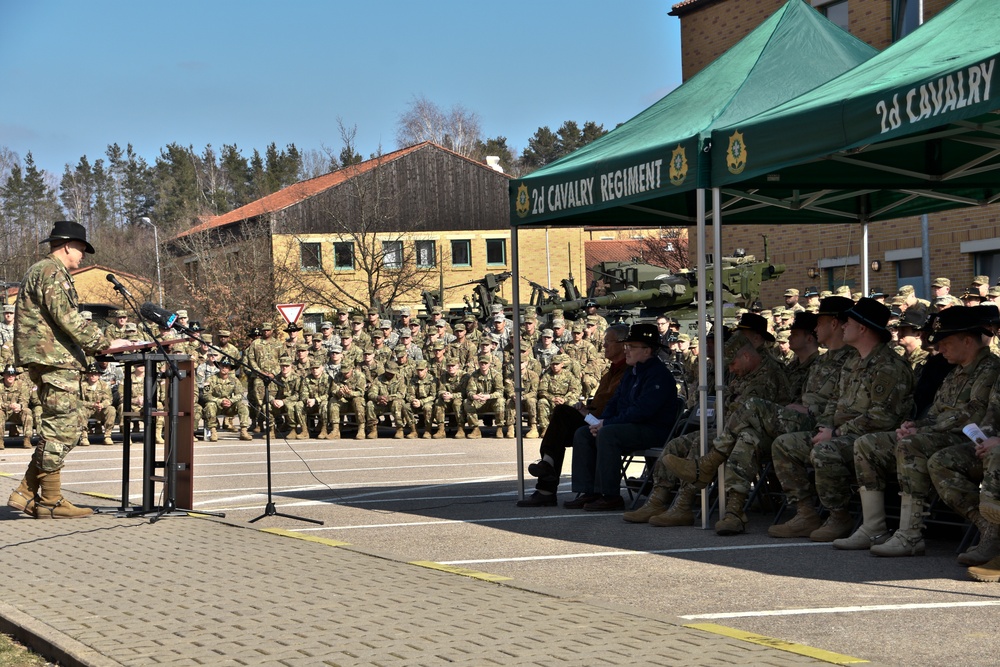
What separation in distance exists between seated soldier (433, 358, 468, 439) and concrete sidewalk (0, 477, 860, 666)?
12.6m

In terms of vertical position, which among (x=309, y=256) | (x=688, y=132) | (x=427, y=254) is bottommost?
(x=688, y=132)

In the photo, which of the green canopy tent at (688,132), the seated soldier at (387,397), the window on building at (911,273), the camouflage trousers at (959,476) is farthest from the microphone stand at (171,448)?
the window on building at (911,273)

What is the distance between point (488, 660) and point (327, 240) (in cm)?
5277

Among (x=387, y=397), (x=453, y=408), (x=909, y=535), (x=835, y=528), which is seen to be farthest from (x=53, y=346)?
(x=387, y=397)

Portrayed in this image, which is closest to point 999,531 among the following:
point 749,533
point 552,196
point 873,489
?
point 873,489

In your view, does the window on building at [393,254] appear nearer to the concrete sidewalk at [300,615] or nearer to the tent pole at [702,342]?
the tent pole at [702,342]

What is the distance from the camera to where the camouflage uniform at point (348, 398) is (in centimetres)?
2338

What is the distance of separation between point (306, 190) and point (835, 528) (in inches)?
2328

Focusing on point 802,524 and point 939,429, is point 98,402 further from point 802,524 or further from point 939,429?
point 939,429

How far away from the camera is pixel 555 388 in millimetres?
22000

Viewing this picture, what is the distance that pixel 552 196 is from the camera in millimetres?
11930

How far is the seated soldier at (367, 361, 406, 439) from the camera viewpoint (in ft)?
76.5

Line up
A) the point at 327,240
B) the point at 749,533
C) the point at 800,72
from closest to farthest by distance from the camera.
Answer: the point at 749,533 → the point at 800,72 → the point at 327,240

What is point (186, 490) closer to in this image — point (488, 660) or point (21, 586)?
point (21, 586)
